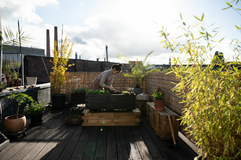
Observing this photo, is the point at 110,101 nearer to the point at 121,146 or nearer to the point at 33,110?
the point at 121,146

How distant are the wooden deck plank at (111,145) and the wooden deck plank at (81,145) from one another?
1.35ft

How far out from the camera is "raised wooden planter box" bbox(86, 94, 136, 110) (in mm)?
3521

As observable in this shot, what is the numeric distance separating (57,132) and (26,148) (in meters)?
0.74

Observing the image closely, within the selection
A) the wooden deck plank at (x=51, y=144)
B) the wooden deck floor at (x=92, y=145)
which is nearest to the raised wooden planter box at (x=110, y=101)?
the wooden deck floor at (x=92, y=145)

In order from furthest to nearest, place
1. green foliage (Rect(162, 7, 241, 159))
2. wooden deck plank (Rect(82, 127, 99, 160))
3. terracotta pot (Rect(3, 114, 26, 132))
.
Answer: terracotta pot (Rect(3, 114, 26, 132))
wooden deck plank (Rect(82, 127, 99, 160))
green foliage (Rect(162, 7, 241, 159))

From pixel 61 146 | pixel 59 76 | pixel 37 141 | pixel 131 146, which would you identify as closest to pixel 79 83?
pixel 59 76

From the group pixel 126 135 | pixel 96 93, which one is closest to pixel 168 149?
pixel 126 135

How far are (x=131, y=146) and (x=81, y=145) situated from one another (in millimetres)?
875

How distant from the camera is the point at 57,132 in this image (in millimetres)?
3229

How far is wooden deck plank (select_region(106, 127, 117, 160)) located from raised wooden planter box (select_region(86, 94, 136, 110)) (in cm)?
55

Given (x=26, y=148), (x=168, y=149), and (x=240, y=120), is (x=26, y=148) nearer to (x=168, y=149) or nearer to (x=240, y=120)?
(x=168, y=149)

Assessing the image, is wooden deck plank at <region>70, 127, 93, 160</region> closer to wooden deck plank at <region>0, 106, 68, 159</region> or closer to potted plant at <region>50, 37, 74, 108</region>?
wooden deck plank at <region>0, 106, 68, 159</region>

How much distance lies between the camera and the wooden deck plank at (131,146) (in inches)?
90.0

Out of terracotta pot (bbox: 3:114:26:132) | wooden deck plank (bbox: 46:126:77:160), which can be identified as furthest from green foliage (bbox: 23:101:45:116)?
wooden deck plank (bbox: 46:126:77:160)
